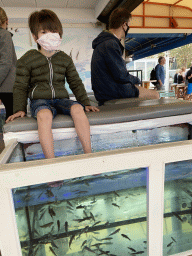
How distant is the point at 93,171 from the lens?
543mm

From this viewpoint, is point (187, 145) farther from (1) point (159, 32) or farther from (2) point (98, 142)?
(1) point (159, 32)

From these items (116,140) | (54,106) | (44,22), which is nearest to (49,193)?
(54,106)

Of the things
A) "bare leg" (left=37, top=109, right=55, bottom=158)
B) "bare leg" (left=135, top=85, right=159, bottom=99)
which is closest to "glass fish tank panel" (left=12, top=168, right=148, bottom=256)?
"bare leg" (left=37, top=109, right=55, bottom=158)

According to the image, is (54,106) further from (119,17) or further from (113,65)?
(119,17)

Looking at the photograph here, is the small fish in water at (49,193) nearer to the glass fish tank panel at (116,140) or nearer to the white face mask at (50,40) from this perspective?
the glass fish tank panel at (116,140)

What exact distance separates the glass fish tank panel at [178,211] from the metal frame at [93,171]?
0.27ft

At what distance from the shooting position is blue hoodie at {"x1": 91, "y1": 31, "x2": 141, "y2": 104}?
5.21 feet

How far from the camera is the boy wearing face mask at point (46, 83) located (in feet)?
3.54

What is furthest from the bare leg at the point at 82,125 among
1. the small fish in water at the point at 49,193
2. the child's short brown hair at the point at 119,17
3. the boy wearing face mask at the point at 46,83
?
the child's short brown hair at the point at 119,17

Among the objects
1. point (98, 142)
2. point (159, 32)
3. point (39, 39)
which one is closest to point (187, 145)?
point (98, 142)

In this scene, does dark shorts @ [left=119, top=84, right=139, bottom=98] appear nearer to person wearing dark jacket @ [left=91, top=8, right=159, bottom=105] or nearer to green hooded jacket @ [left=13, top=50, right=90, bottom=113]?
person wearing dark jacket @ [left=91, top=8, right=159, bottom=105]

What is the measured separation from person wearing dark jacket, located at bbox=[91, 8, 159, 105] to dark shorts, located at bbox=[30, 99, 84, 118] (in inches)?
22.6

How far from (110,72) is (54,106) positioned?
0.65 metres

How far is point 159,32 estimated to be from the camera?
523 cm
